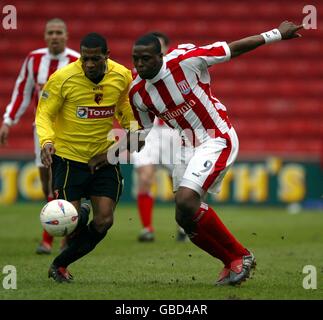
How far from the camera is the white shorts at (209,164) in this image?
20.5ft

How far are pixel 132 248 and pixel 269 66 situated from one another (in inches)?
362

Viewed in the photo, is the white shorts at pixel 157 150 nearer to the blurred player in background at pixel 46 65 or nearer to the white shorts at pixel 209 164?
the blurred player in background at pixel 46 65

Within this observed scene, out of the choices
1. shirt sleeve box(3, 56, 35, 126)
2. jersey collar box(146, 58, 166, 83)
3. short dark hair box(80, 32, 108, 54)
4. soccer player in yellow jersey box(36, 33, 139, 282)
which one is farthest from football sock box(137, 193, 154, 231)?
short dark hair box(80, 32, 108, 54)

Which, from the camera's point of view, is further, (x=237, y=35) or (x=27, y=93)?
(x=237, y=35)

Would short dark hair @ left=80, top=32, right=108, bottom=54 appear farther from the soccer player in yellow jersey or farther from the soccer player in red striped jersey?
the soccer player in red striped jersey

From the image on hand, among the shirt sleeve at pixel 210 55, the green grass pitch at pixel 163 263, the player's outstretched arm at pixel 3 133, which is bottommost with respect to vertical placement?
the green grass pitch at pixel 163 263

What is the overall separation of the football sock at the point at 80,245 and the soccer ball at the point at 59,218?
1.13 ft

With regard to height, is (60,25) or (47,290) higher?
(60,25)

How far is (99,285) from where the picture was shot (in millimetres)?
6316

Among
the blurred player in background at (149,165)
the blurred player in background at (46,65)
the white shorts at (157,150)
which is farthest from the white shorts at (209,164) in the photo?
the white shorts at (157,150)

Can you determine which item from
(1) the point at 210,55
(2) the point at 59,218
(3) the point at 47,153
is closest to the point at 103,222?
(2) the point at 59,218

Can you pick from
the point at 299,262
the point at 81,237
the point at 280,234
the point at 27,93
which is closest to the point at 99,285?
the point at 81,237

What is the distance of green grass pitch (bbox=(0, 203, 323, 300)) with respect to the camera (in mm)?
5969
